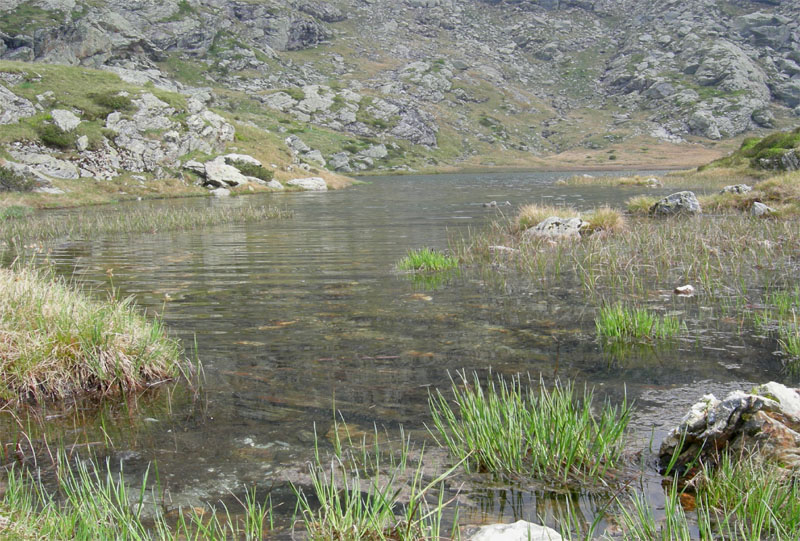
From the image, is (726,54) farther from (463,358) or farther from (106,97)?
(463,358)

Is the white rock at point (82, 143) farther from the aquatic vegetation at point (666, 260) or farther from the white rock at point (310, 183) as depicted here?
the aquatic vegetation at point (666, 260)

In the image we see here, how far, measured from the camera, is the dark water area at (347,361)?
14.9 feet

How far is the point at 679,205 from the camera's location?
2322cm

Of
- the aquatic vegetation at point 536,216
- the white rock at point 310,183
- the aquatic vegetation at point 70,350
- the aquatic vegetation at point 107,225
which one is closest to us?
the aquatic vegetation at point 70,350

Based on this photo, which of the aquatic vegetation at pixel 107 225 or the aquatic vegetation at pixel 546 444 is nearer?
the aquatic vegetation at pixel 546 444

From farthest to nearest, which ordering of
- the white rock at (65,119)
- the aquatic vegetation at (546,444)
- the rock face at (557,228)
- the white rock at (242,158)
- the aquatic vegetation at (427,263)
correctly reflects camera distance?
the white rock at (242,158), the white rock at (65,119), the rock face at (557,228), the aquatic vegetation at (427,263), the aquatic vegetation at (546,444)

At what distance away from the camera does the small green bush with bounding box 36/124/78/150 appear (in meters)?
45.8

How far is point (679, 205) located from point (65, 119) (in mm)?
50963

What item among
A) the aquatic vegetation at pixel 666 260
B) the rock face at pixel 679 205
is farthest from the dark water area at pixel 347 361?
the rock face at pixel 679 205

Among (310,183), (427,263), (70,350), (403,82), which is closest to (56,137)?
(310,183)

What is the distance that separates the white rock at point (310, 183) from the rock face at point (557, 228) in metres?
42.1

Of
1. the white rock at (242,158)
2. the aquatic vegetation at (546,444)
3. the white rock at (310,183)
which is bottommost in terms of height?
→ the white rock at (310,183)

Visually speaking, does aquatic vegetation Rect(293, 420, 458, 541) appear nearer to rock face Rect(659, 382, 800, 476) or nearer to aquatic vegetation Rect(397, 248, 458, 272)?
rock face Rect(659, 382, 800, 476)

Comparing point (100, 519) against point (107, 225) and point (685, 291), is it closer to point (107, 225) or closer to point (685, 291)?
point (685, 291)
